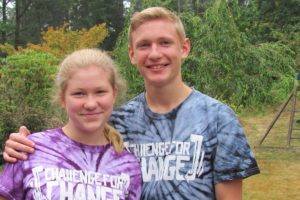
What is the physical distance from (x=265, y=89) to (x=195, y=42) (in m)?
1.42

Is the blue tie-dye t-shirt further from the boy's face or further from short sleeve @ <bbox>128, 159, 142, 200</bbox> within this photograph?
the boy's face

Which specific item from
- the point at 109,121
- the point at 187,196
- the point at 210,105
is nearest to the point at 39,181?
the point at 109,121

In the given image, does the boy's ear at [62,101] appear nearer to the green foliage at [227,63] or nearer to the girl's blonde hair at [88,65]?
the girl's blonde hair at [88,65]

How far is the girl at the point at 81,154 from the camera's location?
177 cm

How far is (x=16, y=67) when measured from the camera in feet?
28.8

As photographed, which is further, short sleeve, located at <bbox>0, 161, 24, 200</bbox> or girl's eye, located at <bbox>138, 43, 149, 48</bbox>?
girl's eye, located at <bbox>138, 43, 149, 48</bbox>

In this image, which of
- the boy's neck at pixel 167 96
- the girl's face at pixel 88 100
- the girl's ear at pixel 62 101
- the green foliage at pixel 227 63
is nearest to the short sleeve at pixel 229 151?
the boy's neck at pixel 167 96

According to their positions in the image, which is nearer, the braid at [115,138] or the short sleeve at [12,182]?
the short sleeve at [12,182]

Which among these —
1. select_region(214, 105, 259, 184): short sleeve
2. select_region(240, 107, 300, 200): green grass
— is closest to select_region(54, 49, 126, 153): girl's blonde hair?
select_region(214, 105, 259, 184): short sleeve

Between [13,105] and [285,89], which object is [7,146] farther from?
[285,89]

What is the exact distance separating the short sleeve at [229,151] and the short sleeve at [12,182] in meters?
0.72

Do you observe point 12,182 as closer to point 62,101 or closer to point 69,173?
point 69,173

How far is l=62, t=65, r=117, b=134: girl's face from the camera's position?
1.84 m

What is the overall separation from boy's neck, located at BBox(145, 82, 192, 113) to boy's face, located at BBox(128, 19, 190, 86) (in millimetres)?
29
